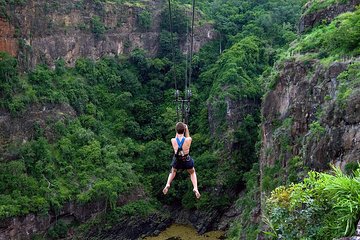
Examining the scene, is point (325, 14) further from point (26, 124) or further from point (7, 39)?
point (7, 39)

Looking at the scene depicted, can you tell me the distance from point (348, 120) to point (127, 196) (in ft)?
70.5

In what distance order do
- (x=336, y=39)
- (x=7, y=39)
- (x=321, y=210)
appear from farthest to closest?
(x=7, y=39) < (x=336, y=39) < (x=321, y=210)

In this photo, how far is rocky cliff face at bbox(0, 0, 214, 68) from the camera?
1379 inches

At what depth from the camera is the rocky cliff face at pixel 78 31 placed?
35.0 meters

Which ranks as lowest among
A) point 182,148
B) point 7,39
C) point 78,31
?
point 182,148

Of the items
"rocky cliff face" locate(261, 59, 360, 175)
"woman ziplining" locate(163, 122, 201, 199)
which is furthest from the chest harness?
"rocky cliff face" locate(261, 59, 360, 175)

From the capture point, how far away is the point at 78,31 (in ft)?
131

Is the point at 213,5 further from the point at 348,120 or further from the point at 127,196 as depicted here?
the point at 348,120

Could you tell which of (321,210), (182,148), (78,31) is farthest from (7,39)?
(321,210)

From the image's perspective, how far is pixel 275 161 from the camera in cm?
2188

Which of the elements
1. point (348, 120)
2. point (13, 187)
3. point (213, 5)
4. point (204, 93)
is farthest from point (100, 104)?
point (348, 120)

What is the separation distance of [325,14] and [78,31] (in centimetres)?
2334

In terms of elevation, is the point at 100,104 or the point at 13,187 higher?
the point at 100,104

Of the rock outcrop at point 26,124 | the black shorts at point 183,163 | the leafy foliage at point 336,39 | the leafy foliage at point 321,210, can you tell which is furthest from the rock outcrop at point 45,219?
the leafy foliage at point 321,210
